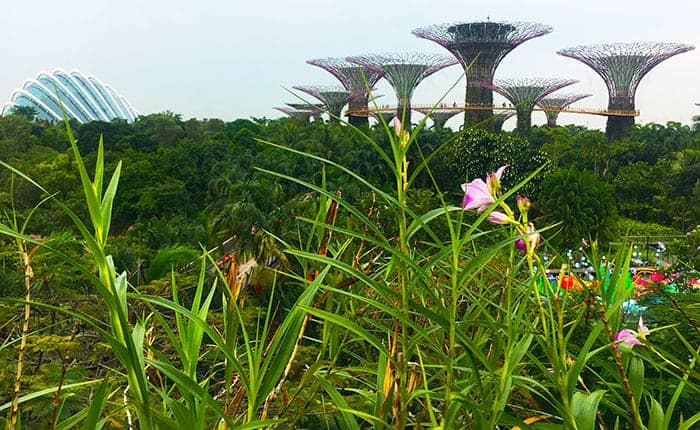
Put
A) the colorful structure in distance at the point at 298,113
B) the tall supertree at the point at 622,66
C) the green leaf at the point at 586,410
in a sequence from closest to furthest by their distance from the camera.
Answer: the green leaf at the point at 586,410 → the tall supertree at the point at 622,66 → the colorful structure in distance at the point at 298,113

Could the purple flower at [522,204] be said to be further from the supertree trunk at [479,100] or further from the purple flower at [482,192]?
the supertree trunk at [479,100]

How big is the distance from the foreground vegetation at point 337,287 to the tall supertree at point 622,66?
1427 millimetres

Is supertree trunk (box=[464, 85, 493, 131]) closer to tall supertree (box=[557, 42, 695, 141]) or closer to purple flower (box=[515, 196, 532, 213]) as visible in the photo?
tall supertree (box=[557, 42, 695, 141])

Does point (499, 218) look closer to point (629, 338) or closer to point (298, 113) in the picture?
point (629, 338)

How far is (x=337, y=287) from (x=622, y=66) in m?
29.1

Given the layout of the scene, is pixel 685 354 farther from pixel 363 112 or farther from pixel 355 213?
pixel 363 112

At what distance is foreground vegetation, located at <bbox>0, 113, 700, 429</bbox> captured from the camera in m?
0.55

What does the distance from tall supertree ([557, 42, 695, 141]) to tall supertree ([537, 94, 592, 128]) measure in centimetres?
353

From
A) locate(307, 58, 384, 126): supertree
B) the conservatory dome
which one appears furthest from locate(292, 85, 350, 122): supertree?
the conservatory dome

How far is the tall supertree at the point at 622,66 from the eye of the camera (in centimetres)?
2580

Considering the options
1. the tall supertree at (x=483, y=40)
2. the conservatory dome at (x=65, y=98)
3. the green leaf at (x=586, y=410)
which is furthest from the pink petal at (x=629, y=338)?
the conservatory dome at (x=65, y=98)

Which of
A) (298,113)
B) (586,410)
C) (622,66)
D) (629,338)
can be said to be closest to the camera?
(586,410)

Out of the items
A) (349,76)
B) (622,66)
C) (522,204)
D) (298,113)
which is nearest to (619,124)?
(622,66)

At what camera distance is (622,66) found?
26297 millimetres
